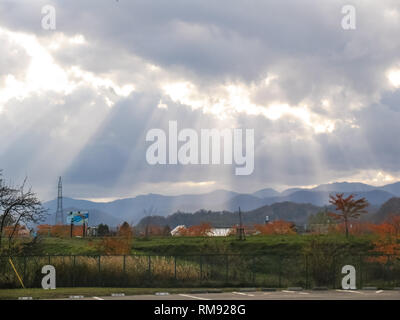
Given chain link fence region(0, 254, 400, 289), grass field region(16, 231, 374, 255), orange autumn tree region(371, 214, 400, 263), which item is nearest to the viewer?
chain link fence region(0, 254, 400, 289)

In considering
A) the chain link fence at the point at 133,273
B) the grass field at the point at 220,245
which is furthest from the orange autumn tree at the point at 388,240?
the chain link fence at the point at 133,273

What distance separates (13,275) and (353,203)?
7047cm

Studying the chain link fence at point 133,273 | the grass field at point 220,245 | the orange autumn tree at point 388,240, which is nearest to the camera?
the chain link fence at point 133,273

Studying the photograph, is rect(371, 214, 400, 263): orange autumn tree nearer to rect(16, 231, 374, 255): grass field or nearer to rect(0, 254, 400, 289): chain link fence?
rect(16, 231, 374, 255): grass field

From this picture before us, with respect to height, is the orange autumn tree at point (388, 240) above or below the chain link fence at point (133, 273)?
above

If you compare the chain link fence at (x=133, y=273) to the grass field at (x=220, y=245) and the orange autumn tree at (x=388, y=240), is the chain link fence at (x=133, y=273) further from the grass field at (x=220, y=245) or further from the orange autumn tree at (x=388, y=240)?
the grass field at (x=220, y=245)

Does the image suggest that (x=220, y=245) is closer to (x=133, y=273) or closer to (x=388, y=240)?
(x=388, y=240)

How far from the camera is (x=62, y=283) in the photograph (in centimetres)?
4316

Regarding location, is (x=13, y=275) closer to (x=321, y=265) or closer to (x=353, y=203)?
(x=321, y=265)

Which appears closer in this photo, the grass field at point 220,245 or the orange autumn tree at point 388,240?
the orange autumn tree at point 388,240

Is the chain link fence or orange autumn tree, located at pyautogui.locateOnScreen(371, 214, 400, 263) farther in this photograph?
orange autumn tree, located at pyautogui.locateOnScreen(371, 214, 400, 263)

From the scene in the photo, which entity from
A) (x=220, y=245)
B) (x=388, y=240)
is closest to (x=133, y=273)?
(x=388, y=240)

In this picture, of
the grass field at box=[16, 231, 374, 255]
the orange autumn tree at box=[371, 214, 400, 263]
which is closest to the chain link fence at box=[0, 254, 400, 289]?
the orange autumn tree at box=[371, 214, 400, 263]
